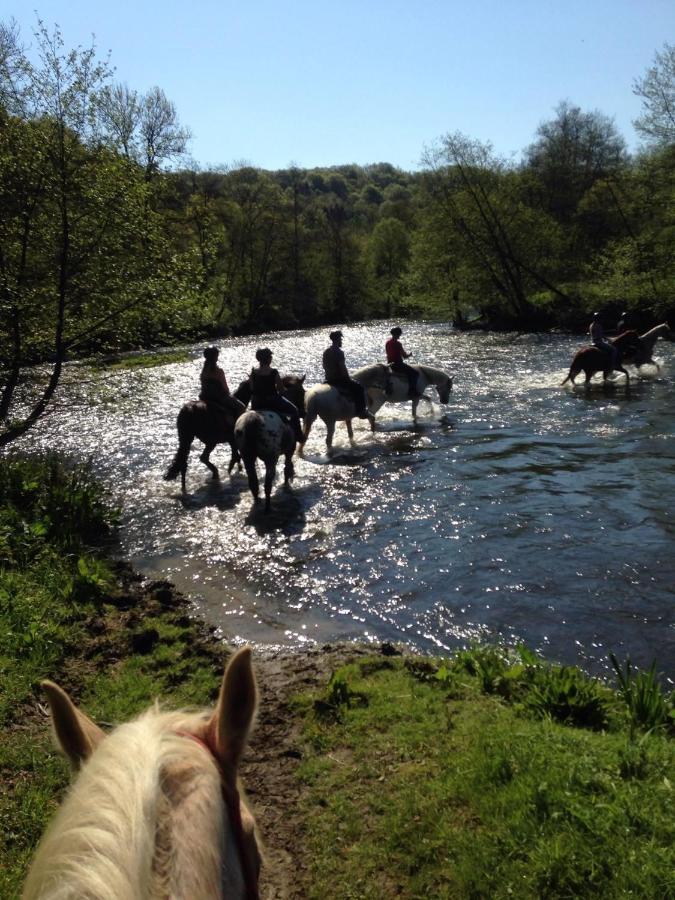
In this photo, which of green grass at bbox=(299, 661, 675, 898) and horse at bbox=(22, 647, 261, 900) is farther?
green grass at bbox=(299, 661, 675, 898)

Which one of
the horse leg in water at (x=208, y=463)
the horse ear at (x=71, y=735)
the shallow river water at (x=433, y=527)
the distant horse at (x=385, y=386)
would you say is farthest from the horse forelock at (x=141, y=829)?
the distant horse at (x=385, y=386)

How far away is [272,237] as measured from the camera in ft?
185

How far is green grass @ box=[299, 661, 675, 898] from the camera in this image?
3092 millimetres

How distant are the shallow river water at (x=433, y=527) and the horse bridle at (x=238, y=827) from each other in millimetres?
5085

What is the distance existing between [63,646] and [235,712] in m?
5.06

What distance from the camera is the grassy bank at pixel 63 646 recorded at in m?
4.21

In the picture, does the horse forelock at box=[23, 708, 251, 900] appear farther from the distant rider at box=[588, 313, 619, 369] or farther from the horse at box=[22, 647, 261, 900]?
the distant rider at box=[588, 313, 619, 369]

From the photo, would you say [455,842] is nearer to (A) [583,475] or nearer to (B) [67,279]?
(A) [583,475]

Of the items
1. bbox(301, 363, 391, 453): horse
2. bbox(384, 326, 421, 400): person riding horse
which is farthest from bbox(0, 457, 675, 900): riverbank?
bbox(384, 326, 421, 400): person riding horse

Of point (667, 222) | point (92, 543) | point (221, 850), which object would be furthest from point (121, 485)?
point (667, 222)

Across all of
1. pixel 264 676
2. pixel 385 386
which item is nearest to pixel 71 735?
pixel 264 676

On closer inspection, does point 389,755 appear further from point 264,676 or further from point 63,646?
point 63,646

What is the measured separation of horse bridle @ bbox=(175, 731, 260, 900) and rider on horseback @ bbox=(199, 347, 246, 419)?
11.0 meters

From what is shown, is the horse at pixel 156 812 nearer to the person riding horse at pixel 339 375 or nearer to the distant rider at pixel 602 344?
the person riding horse at pixel 339 375
